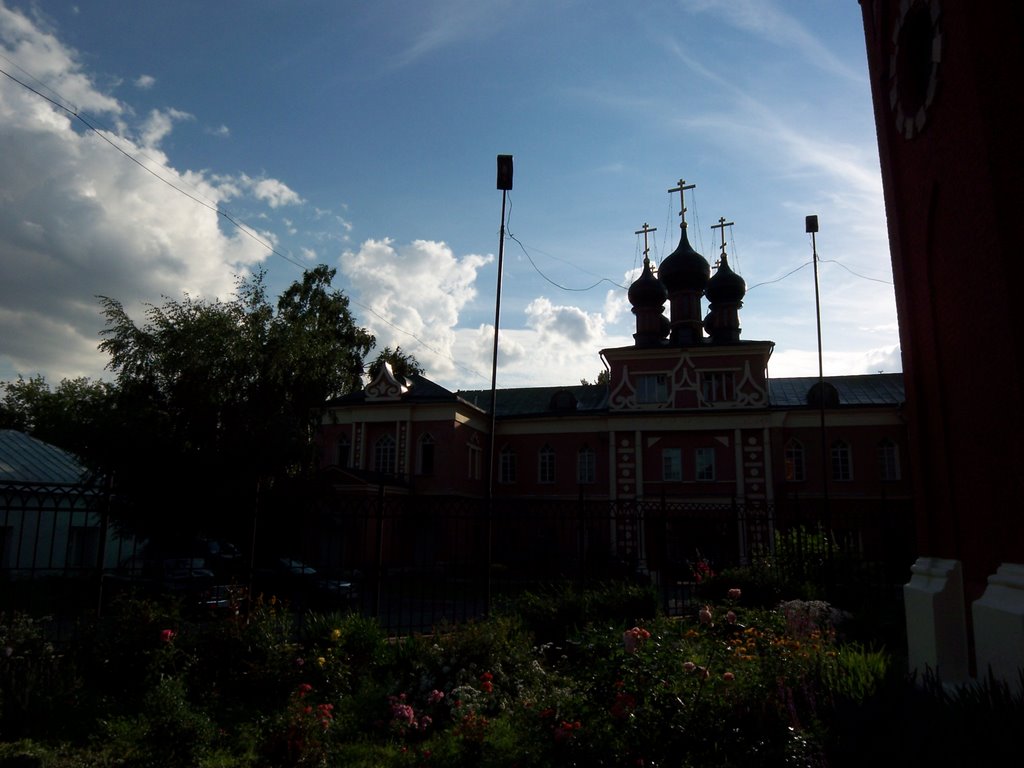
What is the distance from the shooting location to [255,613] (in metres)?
7.66

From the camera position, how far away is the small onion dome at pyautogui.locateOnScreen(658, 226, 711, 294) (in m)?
34.9

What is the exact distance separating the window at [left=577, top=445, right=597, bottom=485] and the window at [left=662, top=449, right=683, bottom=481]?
343 cm

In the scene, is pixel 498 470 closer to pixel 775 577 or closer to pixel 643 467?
pixel 643 467

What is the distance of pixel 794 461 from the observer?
33.2 metres

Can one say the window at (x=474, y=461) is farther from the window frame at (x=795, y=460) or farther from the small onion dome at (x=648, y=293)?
the window frame at (x=795, y=460)

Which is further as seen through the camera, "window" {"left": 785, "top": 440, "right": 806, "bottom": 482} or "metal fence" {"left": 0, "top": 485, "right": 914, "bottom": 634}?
"window" {"left": 785, "top": 440, "right": 806, "bottom": 482}

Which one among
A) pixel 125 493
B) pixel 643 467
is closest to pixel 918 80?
pixel 125 493

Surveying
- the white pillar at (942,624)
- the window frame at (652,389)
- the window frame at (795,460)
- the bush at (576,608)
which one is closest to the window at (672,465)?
the window frame at (652,389)

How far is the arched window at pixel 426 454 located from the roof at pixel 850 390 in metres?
15.5

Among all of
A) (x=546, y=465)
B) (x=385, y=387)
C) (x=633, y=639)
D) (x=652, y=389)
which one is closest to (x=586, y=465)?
(x=546, y=465)

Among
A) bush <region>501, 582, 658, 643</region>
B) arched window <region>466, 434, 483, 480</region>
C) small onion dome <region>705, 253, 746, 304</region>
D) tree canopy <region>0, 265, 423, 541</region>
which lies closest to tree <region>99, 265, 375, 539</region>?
tree canopy <region>0, 265, 423, 541</region>

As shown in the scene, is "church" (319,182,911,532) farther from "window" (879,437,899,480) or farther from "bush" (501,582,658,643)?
"bush" (501,582,658,643)

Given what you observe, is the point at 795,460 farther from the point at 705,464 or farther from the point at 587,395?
the point at 587,395

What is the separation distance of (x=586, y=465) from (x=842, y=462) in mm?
11556
